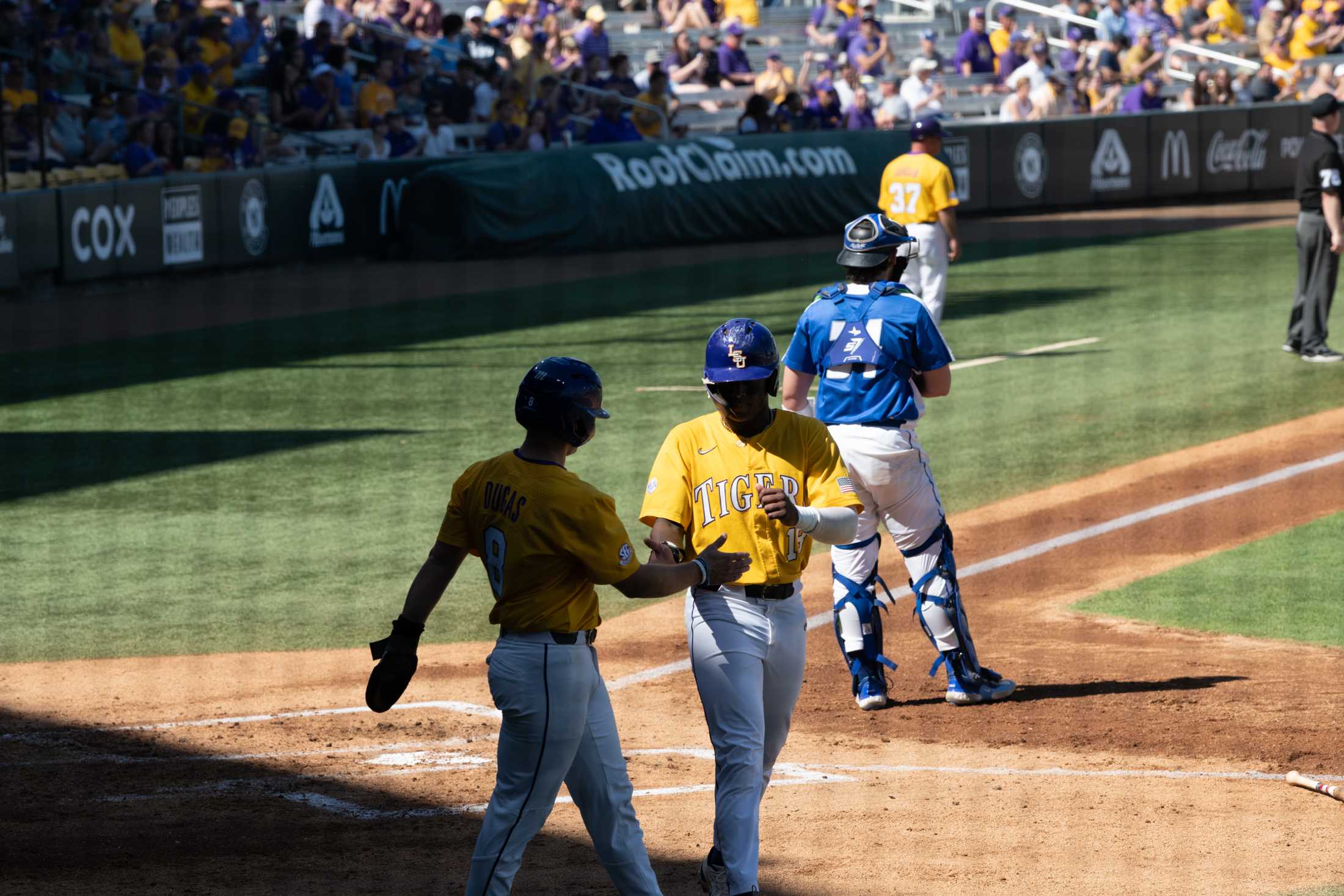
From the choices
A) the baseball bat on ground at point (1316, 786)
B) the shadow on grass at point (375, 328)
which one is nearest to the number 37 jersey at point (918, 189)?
the shadow on grass at point (375, 328)

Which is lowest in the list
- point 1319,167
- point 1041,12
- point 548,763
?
point 548,763

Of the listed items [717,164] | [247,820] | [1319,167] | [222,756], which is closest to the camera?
[247,820]

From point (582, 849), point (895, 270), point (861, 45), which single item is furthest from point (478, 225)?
point (582, 849)

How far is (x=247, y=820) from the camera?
6074 millimetres

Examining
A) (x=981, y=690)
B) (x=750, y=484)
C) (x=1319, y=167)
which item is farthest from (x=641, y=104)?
A: (x=750, y=484)

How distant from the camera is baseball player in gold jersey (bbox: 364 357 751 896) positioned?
15.5 feet

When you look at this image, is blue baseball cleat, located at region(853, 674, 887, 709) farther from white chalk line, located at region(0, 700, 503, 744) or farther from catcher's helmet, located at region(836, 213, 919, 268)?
catcher's helmet, located at region(836, 213, 919, 268)

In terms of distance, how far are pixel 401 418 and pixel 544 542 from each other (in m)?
9.48

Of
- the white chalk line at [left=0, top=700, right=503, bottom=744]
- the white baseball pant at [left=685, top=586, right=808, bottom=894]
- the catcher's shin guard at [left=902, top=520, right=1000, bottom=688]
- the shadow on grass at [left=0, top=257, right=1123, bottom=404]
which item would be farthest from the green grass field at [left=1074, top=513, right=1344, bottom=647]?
the shadow on grass at [left=0, top=257, right=1123, bottom=404]

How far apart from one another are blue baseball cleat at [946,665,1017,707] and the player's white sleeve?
7.56 feet

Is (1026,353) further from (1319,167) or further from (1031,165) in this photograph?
(1031,165)

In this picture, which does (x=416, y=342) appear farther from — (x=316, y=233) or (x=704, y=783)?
(x=704, y=783)

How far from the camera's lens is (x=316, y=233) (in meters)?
22.9

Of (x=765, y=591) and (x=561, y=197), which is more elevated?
(x=765, y=591)
